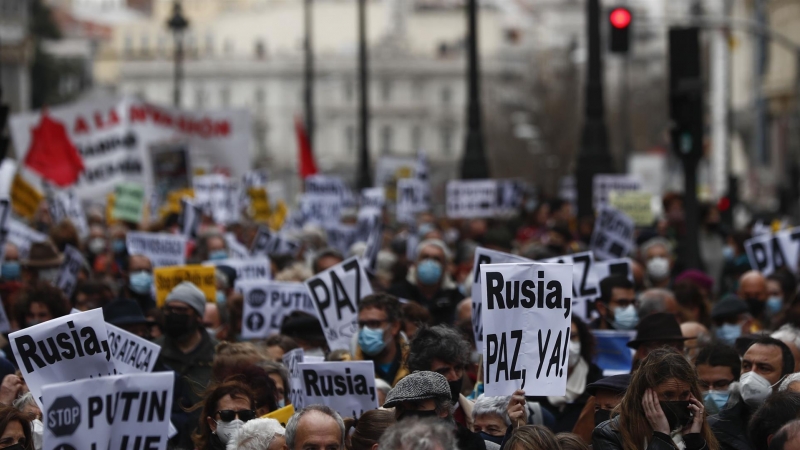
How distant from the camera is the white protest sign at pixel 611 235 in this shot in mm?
14359

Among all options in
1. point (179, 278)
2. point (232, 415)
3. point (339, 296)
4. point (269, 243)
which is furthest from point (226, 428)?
point (269, 243)

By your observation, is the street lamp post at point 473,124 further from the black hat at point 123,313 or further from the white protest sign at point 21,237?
the black hat at point 123,313

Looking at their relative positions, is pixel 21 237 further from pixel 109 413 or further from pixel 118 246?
pixel 109 413

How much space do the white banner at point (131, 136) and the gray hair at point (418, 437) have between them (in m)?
14.9

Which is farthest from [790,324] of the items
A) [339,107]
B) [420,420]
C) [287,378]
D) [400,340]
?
[339,107]

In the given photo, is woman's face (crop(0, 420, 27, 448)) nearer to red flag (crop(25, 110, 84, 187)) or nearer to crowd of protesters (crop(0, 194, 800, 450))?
crowd of protesters (crop(0, 194, 800, 450))

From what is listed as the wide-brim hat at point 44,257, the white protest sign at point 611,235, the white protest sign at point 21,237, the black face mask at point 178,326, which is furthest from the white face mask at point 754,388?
the white protest sign at point 21,237

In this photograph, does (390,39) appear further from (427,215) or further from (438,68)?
(427,215)

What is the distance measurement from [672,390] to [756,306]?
5.20 metres

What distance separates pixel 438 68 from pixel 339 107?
8.32 meters

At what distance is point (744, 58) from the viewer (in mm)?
69688

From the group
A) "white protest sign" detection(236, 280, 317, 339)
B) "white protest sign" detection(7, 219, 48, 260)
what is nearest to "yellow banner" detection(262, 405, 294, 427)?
"white protest sign" detection(236, 280, 317, 339)

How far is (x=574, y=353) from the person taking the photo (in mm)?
8859

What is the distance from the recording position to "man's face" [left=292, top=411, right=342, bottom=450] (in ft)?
21.3
